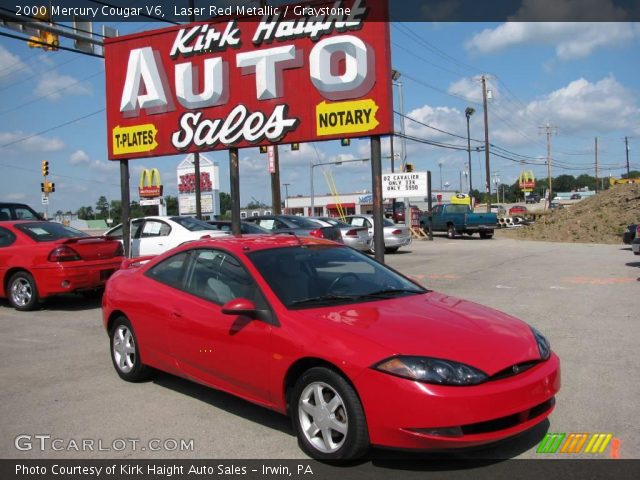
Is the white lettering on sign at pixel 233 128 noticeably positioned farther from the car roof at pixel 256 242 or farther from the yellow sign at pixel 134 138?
the car roof at pixel 256 242

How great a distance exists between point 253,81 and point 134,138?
10.5 feet

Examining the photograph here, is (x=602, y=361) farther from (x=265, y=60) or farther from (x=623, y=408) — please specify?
(x=265, y=60)

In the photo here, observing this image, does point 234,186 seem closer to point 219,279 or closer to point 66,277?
point 66,277

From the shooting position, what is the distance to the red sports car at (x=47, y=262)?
9742 millimetres

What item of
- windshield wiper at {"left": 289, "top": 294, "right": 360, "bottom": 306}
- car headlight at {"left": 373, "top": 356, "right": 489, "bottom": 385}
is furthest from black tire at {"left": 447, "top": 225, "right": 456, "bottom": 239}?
car headlight at {"left": 373, "top": 356, "right": 489, "bottom": 385}

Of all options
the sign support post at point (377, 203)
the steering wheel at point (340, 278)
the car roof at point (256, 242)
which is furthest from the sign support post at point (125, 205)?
the steering wheel at point (340, 278)

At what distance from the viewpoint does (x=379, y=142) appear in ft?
33.7

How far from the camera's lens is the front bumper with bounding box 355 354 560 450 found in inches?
135

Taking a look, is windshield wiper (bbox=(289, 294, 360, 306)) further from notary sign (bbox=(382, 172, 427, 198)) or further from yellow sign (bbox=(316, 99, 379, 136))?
notary sign (bbox=(382, 172, 427, 198))

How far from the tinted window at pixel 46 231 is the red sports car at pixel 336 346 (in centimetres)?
540

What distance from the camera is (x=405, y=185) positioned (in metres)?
32.2

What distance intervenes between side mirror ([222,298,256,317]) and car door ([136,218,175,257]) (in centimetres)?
912

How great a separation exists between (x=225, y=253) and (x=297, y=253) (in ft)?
2.00

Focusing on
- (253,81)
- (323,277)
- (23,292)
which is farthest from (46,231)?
(323,277)
